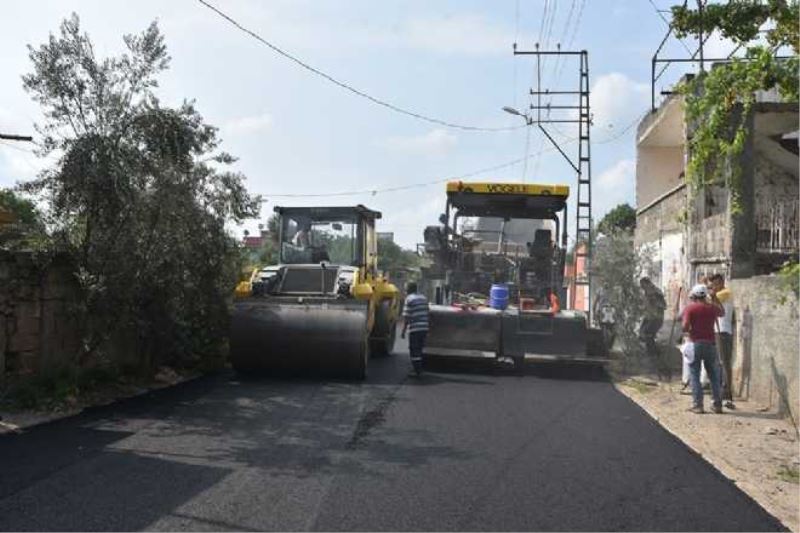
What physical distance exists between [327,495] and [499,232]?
33.2 feet

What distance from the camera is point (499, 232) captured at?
15594 millimetres

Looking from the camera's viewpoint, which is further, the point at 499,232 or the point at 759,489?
the point at 499,232

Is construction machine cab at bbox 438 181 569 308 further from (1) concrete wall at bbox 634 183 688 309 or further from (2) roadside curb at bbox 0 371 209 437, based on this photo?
(2) roadside curb at bbox 0 371 209 437

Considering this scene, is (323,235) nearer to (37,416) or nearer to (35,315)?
(35,315)

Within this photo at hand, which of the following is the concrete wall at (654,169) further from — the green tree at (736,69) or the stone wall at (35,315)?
the stone wall at (35,315)

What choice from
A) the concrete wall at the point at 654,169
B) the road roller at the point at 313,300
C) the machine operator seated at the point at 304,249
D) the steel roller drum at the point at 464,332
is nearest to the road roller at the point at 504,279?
the steel roller drum at the point at 464,332

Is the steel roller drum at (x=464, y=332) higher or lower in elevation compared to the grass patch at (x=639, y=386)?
higher

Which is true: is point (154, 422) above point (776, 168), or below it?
below

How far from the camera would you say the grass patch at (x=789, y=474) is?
7031mm

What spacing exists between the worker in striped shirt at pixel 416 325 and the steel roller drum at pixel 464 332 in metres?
0.44

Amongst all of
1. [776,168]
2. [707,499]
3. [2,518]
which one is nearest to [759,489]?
[707,499]

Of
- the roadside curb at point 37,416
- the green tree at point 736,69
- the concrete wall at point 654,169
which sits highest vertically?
the concrete wall at point 654,169

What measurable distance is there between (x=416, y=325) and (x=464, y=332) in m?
0.92

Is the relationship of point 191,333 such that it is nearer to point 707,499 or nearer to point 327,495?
point 327,495
